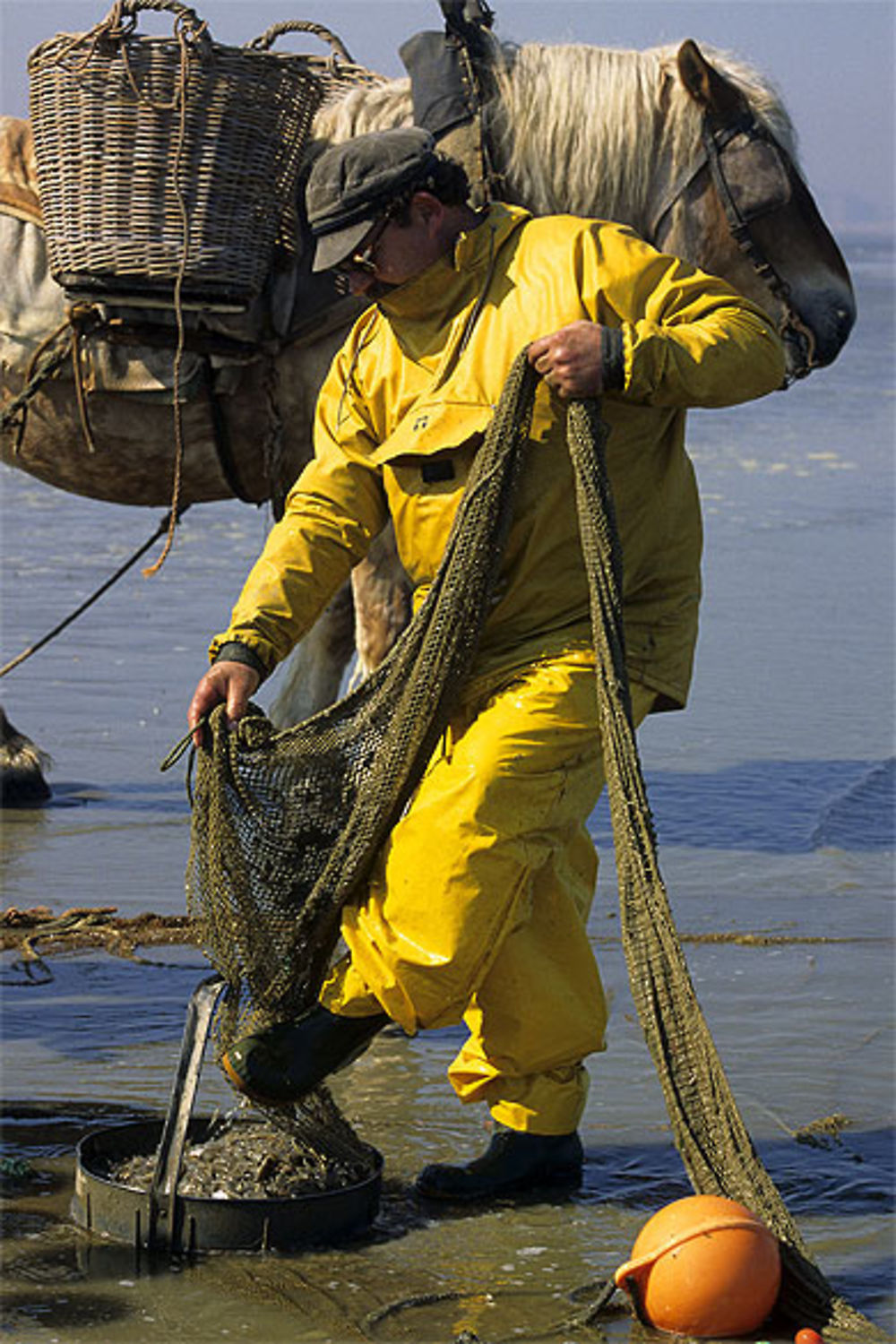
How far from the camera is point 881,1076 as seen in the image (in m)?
5.42

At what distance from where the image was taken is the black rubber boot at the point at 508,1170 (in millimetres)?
4645

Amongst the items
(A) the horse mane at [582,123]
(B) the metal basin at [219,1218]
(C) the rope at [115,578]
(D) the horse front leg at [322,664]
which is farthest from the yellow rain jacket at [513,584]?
(D) the horse front leg at [322,664]

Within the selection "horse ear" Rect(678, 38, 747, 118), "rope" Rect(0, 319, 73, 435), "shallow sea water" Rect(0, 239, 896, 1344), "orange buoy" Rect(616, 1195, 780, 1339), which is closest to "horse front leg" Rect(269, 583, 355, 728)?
"shallow sea water" Rect(0, 239, 896, 1344)

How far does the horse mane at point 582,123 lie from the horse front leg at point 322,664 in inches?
65.2

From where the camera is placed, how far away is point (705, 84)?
22.4ft

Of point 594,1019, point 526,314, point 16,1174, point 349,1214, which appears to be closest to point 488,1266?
point 349,1214

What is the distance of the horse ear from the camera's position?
6801mm

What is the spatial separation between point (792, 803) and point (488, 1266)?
450cm

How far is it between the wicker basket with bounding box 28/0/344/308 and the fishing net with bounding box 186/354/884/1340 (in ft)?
7.41

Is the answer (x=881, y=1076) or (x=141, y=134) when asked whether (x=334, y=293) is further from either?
(x=881, y=1076)

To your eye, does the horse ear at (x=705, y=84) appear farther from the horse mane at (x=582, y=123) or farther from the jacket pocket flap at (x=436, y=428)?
the jacket pocket flap at (x=436, y=428)

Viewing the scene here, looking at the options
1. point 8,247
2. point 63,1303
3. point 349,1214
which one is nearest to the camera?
point 63,1303

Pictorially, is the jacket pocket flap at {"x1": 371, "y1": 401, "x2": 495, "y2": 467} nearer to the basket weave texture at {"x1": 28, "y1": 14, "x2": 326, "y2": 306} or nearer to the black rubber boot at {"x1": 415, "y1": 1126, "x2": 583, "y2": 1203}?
the black rubber boot at {"x1": 415, "y1": 1126, "x2": 583, "y2": 1203}

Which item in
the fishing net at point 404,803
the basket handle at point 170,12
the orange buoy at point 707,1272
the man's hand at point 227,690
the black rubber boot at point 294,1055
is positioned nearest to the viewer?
the orange buoy at point 707,1272
